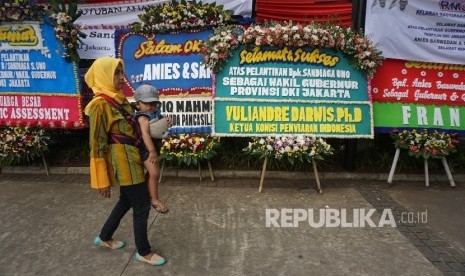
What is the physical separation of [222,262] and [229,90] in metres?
2.64

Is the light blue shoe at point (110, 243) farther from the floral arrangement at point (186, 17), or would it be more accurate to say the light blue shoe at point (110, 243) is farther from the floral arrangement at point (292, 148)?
the floral arrangement at point (186, 17)

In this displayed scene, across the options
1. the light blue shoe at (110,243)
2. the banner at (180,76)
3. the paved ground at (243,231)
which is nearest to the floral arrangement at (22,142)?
the paved ground at (243,231)

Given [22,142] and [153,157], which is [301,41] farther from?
[22,142]

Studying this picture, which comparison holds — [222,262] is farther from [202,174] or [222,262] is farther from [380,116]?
[380,116]

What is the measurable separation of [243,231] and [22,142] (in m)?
3.81

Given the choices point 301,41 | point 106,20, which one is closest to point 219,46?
point 301,41

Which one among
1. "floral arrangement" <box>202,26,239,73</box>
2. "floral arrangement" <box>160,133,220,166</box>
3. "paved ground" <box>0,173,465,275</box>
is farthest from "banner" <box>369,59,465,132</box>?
"floral arrangement" <box>160,133,220,166</box>

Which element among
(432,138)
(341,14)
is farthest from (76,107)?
(432,138)

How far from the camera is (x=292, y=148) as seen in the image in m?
5.27

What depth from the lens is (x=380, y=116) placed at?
582cm

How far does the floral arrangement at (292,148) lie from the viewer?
5.23 m

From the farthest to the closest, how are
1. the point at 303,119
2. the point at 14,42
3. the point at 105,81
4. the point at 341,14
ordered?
the point at 341,14 < the point at 14,42 < the point at 303,119 < the point at 105,81

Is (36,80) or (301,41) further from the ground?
(301,41)

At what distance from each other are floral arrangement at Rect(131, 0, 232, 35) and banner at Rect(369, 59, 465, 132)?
2.38 metres
